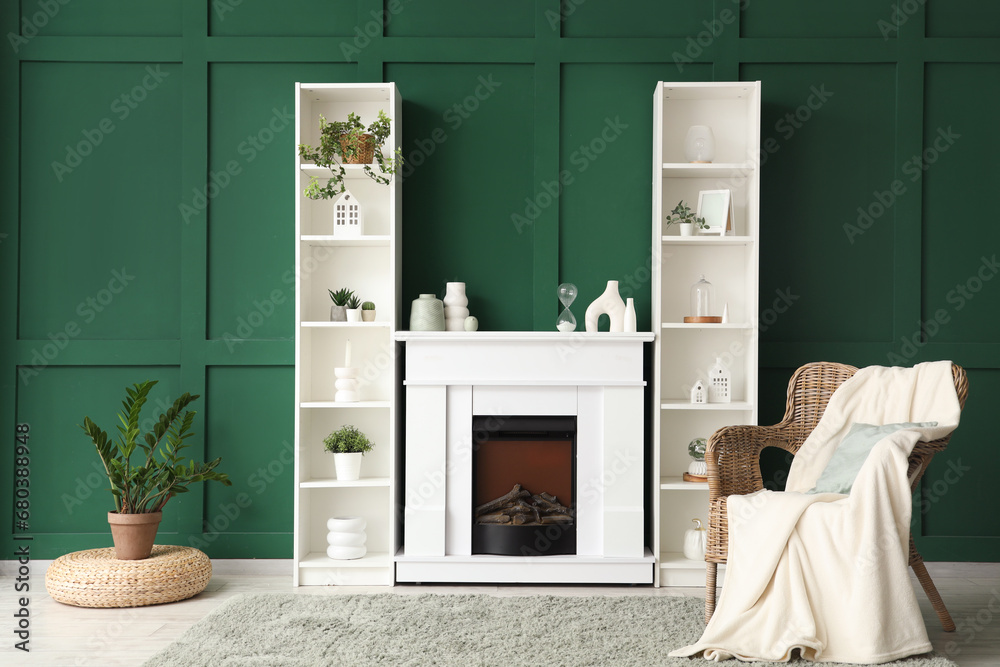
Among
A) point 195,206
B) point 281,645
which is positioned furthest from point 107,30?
point 281,645

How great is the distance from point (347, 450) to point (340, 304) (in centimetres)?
66

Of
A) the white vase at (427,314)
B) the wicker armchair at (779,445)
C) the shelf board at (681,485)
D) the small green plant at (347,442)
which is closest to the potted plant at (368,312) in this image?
the white vase at (427,314)

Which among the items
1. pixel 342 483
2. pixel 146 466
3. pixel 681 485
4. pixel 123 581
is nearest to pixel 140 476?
pixel 146 466

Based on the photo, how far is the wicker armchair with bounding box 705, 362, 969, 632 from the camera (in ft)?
9.01

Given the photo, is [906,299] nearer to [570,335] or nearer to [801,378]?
[801,378]

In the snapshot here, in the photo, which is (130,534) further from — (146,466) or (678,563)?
(678,563)

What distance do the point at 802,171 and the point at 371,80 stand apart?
2.08 m

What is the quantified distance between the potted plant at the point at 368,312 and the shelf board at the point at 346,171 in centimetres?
60

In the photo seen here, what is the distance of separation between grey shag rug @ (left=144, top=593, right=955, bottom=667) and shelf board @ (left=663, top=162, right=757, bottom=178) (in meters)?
1.82

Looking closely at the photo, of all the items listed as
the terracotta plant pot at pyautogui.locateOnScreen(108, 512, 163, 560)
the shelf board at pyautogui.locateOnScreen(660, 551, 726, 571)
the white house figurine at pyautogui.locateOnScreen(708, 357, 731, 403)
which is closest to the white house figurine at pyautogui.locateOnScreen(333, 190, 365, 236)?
the terracotta plant pot at pyautogui.locateOnScreen(108, 512, 163, 560)

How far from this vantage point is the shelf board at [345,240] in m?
3.44

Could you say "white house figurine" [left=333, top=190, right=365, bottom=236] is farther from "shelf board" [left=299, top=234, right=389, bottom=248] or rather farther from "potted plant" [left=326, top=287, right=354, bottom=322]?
"potted plant" [left=326, top=287, right=354, bottom=322]

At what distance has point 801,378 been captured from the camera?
128 inches

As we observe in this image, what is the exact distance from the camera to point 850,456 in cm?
281
